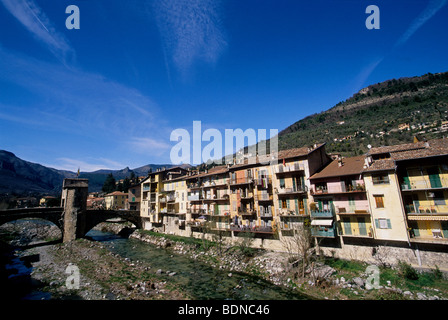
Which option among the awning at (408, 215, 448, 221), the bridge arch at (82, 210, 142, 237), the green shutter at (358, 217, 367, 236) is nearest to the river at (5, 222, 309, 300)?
the green shutter at (358, 217, 367, 236)

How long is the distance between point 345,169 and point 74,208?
5777 centimetres

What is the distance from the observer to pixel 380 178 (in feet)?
83.7

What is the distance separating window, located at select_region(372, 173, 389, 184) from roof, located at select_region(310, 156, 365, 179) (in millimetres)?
1668

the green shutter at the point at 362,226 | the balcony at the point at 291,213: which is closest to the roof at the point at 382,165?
the green shutter at the point at 362,226

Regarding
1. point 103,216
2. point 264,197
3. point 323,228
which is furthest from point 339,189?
point 103,216

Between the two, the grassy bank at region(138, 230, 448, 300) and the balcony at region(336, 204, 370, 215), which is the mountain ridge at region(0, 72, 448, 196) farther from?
the grassy bank at region(138, 230, 448, 300)

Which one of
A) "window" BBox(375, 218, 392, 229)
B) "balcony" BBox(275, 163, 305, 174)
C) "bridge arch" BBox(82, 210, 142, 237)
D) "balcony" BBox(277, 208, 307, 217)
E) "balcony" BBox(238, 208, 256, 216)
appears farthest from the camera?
"bridge arch" BBox(82, 210, 142, 237)

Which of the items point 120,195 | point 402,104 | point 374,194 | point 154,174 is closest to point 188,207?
point 154,174

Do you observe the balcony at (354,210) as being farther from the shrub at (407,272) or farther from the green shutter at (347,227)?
the shrub at (407,272)

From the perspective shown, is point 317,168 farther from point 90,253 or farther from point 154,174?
point 154,174

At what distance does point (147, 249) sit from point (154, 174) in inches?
940

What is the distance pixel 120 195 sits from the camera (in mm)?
100688

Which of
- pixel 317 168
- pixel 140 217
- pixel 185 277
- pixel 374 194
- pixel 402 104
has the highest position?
pixel 402 104

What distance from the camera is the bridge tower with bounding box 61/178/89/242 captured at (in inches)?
1932
